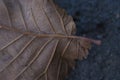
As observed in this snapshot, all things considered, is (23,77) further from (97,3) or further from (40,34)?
(97,3)

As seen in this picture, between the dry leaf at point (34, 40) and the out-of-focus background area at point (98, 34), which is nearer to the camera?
the dry leaf at point (34, 40)

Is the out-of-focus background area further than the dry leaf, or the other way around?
the out-of-focus background area

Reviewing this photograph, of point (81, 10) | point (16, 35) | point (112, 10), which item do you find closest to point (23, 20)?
point (16, 35)

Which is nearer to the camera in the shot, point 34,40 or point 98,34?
point 34,40

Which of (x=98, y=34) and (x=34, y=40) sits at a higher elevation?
(x=34, y=40)
